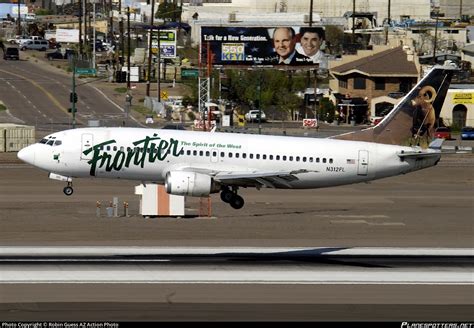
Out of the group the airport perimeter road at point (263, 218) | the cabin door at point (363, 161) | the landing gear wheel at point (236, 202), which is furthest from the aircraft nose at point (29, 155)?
the cabin door at point (363, 161)

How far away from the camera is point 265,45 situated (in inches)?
5738

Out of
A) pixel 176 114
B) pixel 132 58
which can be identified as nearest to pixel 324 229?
pixel 176 114

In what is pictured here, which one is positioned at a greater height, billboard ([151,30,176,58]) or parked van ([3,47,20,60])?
billboard ([151,30,176,58])

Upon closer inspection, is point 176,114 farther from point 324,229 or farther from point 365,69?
point 324,229

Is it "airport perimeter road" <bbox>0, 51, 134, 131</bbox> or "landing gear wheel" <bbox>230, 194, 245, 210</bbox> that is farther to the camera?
"airport perimeter road" <bbox>0, 51, 134, 131</bbox>

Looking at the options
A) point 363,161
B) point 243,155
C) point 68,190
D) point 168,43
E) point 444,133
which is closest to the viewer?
point 243,155

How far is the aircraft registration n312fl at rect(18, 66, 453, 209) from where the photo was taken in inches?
2378

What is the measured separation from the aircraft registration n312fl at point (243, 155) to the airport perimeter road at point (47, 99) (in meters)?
51.9

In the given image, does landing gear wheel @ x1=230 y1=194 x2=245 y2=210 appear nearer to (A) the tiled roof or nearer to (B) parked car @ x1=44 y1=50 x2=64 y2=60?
(A) the tiled roof

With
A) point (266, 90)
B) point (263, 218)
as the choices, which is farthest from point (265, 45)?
point (263, 218)

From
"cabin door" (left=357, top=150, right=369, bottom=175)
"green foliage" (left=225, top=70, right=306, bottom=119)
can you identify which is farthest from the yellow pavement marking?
"cabin door" (left=357, top=150, right=369, bottom=175)

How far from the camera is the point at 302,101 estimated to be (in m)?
140

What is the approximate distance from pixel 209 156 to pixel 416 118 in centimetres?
1193

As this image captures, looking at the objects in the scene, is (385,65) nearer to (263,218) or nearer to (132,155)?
(263,218)
